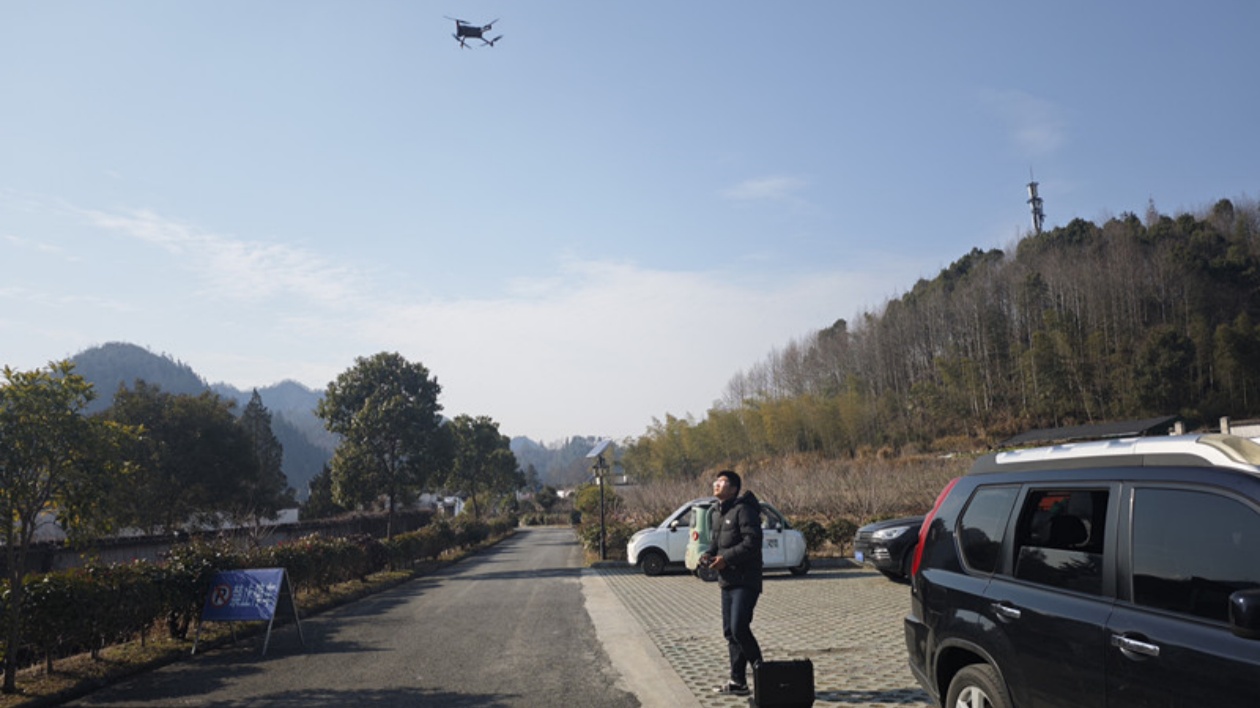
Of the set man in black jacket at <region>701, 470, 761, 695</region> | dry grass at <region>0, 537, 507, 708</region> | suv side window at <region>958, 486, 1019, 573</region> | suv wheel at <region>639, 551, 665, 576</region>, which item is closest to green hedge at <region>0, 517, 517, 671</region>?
dry grass at <region>0, 537, 507, 708</region>

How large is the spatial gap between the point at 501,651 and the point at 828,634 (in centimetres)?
375

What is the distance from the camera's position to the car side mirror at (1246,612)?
2.70 meters

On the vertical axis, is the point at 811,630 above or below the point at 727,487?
below

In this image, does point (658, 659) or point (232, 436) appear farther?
point (232, 436)

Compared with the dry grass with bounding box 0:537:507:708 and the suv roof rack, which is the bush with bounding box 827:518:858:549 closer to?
the dry grass with bounding box 0:537:507:708

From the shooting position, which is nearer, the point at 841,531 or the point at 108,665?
the point at 108,665

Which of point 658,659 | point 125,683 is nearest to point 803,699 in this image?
point 658,659

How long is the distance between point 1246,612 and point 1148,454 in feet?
3.22

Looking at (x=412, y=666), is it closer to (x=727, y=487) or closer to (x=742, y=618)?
(x=742, y=618)

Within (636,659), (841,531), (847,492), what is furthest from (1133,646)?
(847,492)

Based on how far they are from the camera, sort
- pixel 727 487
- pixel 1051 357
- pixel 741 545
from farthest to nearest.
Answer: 1. pixel 1051 357
2. pixel 727 487
3. pixel 741 545

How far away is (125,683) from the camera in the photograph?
816 cm

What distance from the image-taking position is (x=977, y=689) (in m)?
4.25

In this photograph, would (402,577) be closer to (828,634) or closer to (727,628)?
(828,634)
